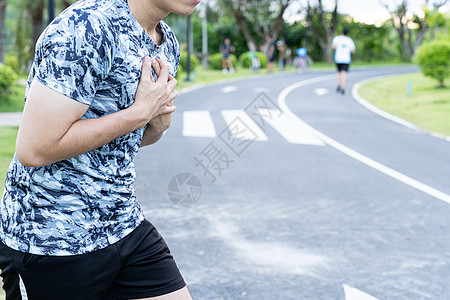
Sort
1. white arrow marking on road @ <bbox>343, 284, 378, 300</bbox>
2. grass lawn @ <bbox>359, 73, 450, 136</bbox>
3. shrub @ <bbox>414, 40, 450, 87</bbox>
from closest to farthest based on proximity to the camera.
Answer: white arrow marking on road @ <bbox>343, 284, 378, 300</bbox> < grass lawn @ <bbox>359, 73, 450, 136</bbox> < shrub @ <bbox>414, 40, 450, 87</bbox>

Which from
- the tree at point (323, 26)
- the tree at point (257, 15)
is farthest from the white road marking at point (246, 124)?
the tree at point (323, 26)

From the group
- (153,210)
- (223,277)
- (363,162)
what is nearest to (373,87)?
(363,162)

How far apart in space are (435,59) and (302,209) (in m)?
13.6

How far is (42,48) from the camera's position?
1515mm

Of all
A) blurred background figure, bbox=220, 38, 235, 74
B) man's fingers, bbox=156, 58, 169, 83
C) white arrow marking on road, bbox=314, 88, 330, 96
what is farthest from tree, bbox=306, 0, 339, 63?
man's fingers, bbox=156, 58, 169, 83

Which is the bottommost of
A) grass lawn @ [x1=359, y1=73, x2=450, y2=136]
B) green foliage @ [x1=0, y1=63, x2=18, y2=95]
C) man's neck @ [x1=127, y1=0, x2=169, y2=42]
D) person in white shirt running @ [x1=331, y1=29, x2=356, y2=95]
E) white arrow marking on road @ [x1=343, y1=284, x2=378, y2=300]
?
grass lawn @ [x1=359, y1=73, x2=450, y2=136]

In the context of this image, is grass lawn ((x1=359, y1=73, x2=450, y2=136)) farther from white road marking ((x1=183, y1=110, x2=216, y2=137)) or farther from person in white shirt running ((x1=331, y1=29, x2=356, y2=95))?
white road marking ((x1=183, y1=110, x2=216, y2=137))

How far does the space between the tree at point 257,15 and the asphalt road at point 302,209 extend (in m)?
33.0

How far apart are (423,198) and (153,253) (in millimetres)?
4837

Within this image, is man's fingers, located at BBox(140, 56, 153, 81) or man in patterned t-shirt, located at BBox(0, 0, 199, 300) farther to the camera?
man's fingers, located at BBox(140, 56, 153, 81)

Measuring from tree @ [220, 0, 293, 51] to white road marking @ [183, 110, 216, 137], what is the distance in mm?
30277

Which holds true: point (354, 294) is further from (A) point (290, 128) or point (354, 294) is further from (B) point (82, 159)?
(A) point (290, 128)

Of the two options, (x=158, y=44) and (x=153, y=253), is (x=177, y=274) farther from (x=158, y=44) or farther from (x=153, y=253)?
(x=158, y=44)

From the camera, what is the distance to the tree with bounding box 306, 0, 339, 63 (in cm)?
4516
